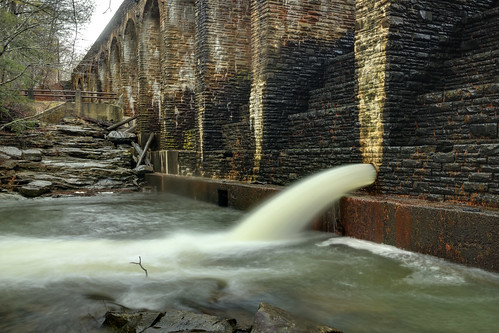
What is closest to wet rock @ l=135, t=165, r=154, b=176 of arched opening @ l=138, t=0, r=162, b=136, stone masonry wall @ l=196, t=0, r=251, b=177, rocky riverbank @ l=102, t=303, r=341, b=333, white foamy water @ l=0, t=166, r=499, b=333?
arched opening @ l=138, t=0, r=162, b=136

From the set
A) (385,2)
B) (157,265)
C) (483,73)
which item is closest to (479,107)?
(483,73)

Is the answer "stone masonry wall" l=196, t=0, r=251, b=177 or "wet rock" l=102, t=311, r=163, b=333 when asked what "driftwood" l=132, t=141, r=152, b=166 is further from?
"wet rock" l=102, t=311, r=163, b=333

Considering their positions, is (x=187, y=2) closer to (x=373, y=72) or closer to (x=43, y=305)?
(x=373, y=72)

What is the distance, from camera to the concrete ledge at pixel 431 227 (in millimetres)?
3279

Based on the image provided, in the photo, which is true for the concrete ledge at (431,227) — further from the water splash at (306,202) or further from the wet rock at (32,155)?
the wet rock at (32,155)

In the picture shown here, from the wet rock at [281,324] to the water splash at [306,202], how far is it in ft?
9.18

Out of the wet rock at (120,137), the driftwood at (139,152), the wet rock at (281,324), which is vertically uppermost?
the wet rock at (120,137)

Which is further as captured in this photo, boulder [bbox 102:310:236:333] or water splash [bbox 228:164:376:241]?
water splash [bbox 228:164:376:241]

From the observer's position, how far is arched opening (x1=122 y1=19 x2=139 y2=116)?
18.8 meters

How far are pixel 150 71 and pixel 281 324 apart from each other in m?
13.5

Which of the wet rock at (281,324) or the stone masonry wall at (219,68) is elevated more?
the stone masonry wall at (219,68)

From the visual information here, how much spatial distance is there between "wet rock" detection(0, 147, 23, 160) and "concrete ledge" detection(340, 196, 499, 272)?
31.1ft

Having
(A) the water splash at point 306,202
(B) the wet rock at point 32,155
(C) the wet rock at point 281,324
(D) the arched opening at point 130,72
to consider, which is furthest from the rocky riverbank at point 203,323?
(D) the arched opening at point 130,72

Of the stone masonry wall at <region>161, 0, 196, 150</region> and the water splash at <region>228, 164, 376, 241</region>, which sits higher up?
the stone masonry wall at <region>161, 0, 196, 150</region>
